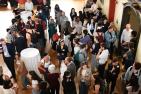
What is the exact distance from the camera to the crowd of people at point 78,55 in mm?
7754

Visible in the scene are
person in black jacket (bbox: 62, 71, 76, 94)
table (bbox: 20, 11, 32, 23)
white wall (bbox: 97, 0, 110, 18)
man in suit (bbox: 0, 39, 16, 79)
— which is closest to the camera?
person in black jacket (bbox: 62, 71, 76, 94)

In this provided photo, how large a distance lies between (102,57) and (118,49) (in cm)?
236

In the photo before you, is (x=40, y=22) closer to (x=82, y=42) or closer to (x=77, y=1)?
(x=82, y=42)

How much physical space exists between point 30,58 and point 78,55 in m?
1.79

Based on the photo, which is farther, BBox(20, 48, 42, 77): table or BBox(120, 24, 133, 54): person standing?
BBox(120, 24, 133, 54): person standing

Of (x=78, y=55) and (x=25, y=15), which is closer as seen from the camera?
(x=78, y=55)

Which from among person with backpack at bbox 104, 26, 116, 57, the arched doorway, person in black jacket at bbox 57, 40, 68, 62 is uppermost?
the arched doorway

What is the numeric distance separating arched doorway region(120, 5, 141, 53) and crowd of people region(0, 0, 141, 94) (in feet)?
1.16

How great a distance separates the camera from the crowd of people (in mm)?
7754

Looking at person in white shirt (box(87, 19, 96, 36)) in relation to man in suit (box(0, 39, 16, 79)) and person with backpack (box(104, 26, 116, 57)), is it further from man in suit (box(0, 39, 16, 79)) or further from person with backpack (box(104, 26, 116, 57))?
man in suit (box(0, 39, 16, 79))

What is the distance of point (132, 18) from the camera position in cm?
996

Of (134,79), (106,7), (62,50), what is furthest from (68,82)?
(106,7)

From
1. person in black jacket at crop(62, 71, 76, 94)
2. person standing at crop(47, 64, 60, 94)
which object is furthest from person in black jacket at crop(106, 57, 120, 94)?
person standing at crop(47, 64, 60, 94)

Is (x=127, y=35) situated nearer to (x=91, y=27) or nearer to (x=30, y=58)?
(x=91, y=27)
